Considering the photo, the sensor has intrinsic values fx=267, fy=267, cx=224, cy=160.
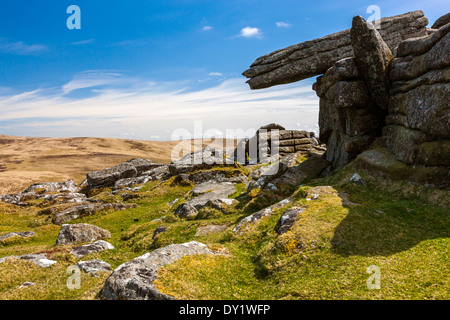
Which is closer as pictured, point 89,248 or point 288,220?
point 288,220

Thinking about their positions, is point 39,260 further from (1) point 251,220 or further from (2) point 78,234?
(1) point 251,220

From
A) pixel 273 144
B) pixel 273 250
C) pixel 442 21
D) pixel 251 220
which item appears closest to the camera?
pixel 273 250

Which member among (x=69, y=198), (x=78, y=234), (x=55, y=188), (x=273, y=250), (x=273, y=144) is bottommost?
(x=55, y=188)

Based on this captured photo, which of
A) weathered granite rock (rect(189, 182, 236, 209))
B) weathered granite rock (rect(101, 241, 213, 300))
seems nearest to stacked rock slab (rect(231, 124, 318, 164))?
weathered granite rock (rect(189, 182, 236, 209))

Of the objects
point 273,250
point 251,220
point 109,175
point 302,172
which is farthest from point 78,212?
point 273,250

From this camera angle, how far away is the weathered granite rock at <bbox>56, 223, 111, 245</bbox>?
25422 millimetres

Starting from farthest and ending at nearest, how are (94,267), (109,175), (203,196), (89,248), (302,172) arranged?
(109,175), (203,196), (302,172), (89,248), (94,267)

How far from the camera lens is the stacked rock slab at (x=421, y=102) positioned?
2045cm

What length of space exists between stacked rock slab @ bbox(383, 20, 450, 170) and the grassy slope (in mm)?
3292

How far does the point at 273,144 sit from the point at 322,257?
49868 millimetres

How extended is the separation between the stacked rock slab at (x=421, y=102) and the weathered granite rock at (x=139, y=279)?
68.2 ft

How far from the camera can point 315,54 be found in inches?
1367

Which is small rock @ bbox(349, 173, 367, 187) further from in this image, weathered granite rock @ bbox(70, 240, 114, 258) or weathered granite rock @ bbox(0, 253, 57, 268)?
weathered granite rock @ bbox(0, 253, 57, 268)
